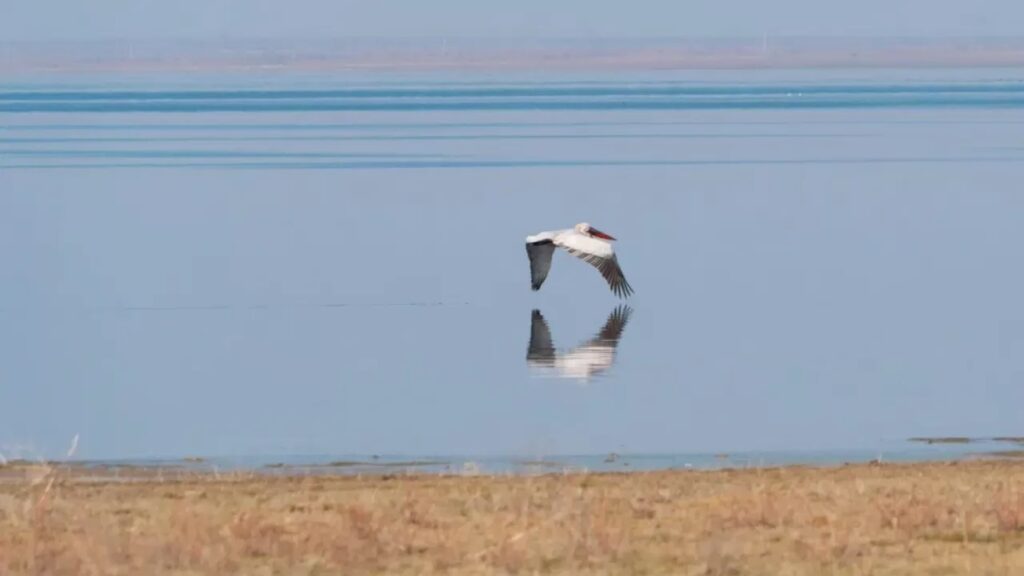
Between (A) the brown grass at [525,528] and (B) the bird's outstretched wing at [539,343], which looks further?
(B) the bird's outstretched wing at [539,343]

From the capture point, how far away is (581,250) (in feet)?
73.6

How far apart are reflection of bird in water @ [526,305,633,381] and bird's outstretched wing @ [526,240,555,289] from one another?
1.07 metres

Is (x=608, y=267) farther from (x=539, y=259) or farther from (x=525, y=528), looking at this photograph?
(x=525, y=528)

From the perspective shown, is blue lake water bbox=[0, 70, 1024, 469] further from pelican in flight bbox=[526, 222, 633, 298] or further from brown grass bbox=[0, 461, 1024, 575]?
brown grass bbox=[0, 461, 1024, 575]

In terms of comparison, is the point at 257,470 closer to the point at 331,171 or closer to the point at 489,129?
the point at 331,171

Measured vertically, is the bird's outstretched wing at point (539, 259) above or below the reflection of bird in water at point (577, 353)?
above

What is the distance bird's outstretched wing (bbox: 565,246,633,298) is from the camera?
73.8ft

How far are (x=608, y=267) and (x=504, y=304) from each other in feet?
4.15

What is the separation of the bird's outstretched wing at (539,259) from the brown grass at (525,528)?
11.3 m

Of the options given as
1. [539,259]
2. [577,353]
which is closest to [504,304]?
[539,259]

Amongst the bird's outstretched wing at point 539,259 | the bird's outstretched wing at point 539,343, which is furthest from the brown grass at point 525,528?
the bird's outstretched wing at point 539,259

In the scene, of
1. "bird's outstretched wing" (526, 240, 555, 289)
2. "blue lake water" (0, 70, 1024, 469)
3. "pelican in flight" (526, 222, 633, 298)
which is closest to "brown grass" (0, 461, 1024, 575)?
"blue lake water" (0, 70, 1024, 469)

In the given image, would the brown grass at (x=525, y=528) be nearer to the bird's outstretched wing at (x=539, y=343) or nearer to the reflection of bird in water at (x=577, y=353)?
the reflection of bird in water at (x=577, y=353)

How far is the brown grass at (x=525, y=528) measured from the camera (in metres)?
8.64
